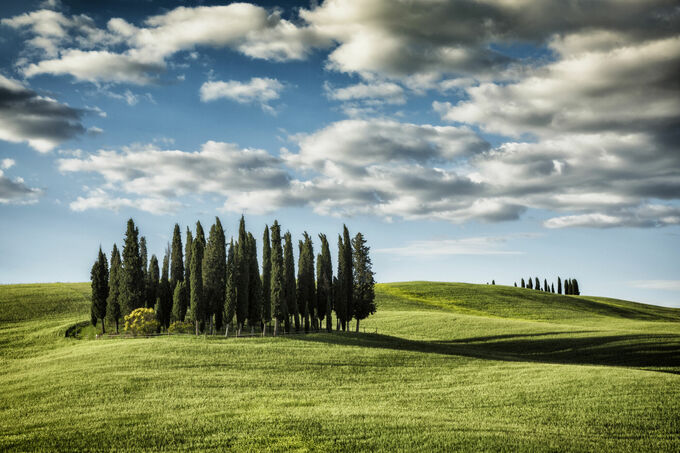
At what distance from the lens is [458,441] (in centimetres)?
2361

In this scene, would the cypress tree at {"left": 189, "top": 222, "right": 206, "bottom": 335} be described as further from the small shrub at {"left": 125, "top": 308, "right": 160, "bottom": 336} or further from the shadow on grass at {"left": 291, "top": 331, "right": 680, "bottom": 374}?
the shadow on grass at {"left": 291, "top": 331, "right": 680, "bottom": 374}

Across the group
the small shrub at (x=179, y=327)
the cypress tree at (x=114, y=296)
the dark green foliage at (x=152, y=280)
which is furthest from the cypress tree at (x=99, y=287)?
the small shrub at (x=179, y=327)

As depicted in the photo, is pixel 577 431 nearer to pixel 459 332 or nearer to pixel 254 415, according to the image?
pixel 254 415

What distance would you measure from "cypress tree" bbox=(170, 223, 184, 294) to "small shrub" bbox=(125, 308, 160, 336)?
18.0 meters

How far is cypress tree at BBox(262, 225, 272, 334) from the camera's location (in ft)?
217

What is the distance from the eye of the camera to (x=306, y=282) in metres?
73.1

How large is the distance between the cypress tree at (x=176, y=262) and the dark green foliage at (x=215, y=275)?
14.9 m

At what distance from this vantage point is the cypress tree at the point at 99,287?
72938 millimetres

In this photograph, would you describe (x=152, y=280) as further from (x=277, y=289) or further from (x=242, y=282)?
(x=277, y=289)

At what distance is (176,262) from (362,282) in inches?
1281

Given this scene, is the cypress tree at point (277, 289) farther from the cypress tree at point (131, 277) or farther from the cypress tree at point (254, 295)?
the cypress tree at point (131, 277)

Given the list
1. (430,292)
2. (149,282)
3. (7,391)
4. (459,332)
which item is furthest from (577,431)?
(430,292)

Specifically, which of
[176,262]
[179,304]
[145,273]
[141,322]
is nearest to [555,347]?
[179,304]

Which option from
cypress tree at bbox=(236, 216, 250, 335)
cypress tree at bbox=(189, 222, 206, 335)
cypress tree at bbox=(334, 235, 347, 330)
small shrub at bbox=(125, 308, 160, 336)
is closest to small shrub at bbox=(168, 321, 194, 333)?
small shrub at bbox=(125, 308, 160, 336)
